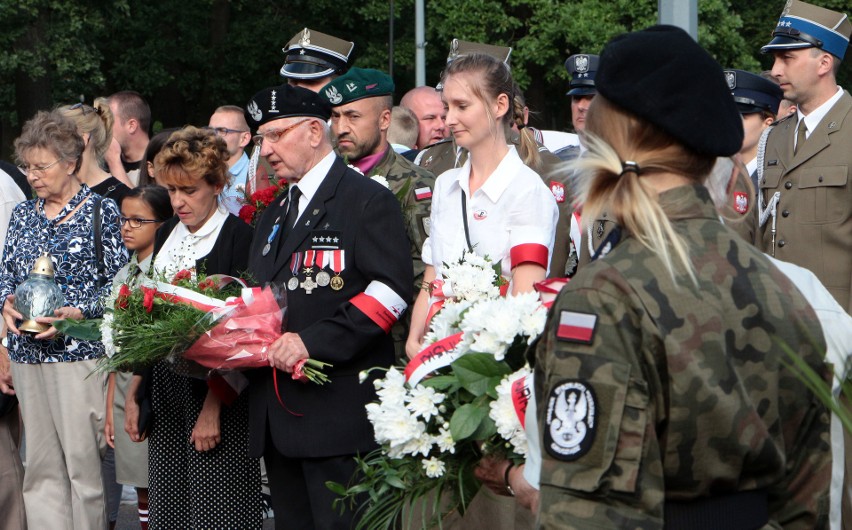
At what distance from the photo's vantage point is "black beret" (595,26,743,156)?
7.50ft

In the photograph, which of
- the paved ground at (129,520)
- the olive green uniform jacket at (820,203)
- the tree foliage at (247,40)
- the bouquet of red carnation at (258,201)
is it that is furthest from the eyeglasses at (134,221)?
the tree foliage at (247,40)

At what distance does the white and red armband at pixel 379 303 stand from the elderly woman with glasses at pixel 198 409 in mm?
918

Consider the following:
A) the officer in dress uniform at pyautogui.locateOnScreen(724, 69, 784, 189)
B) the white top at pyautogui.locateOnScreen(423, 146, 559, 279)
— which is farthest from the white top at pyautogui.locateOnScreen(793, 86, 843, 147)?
the white top at pyautogui.locateOnScreen(423, 146, 559, 279)

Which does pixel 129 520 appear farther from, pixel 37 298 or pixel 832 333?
pixel 832 333

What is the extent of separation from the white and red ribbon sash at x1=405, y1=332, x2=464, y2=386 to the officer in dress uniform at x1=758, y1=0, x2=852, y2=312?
2.97 meters

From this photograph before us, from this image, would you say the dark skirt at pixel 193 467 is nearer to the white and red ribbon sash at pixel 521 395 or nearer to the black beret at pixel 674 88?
the white and red ribbon sash at pixel 521 395

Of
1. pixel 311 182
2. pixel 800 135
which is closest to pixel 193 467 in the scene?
pixel 311 182

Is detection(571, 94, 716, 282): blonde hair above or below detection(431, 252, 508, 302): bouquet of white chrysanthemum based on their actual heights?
above

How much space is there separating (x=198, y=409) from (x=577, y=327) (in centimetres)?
347

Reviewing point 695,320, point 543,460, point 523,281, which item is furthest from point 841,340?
point 523,281

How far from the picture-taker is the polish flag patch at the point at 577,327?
2.17 metres

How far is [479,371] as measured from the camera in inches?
127

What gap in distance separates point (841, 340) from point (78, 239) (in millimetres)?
4370

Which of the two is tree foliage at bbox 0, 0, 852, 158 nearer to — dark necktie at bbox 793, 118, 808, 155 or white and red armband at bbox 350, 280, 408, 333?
dark necktie at bbox 793, 118, 808, 155
